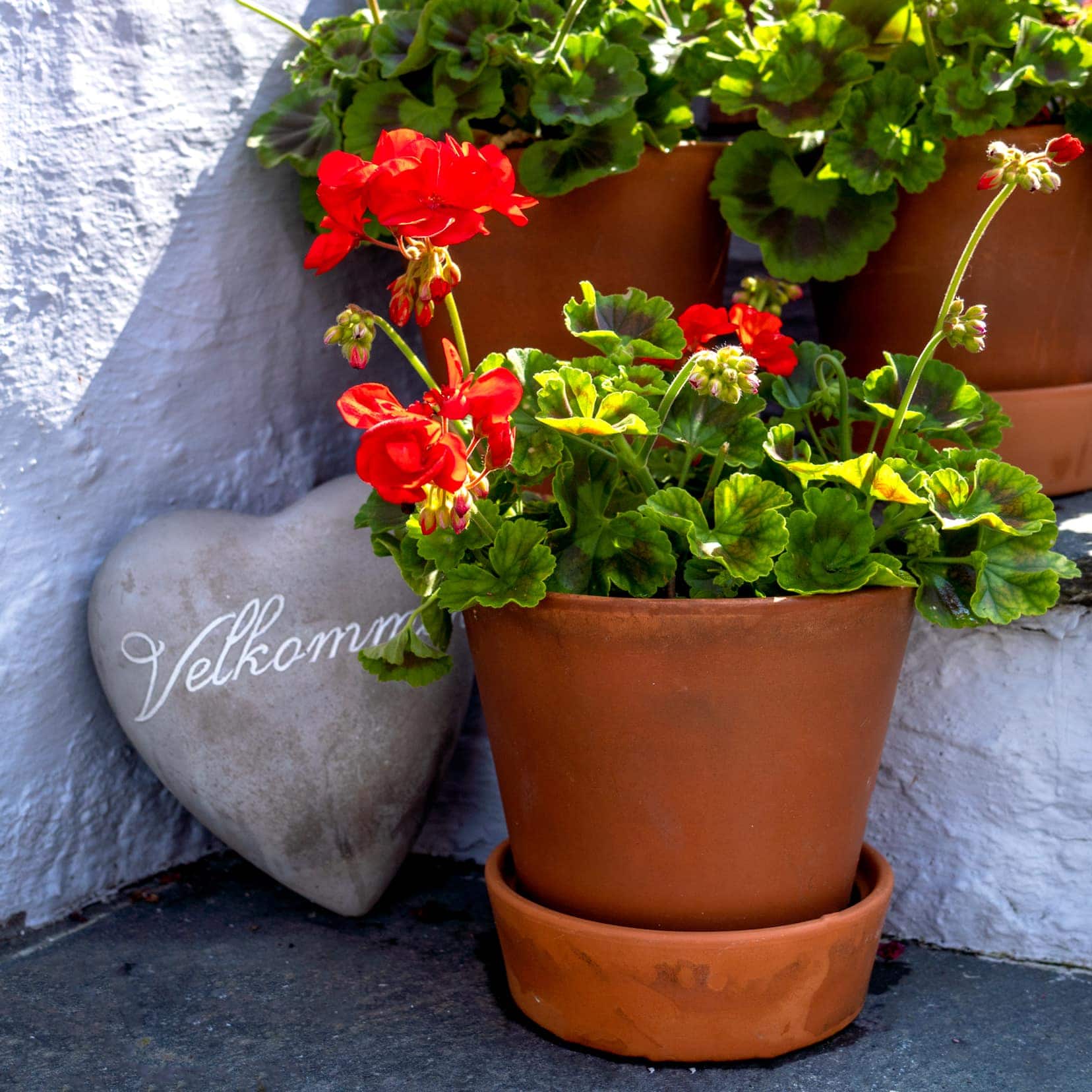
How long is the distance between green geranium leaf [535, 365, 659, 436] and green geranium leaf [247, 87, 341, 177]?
1.94 ft

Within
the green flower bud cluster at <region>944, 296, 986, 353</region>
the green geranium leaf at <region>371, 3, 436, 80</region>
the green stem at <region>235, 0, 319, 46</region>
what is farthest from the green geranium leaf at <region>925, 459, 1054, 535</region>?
the green stem at <region>235, 0, 319, 46</region>

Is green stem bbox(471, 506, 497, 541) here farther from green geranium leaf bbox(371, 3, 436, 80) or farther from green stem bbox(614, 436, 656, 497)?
green geranium leaf bbox(371, 3, 436, 80)

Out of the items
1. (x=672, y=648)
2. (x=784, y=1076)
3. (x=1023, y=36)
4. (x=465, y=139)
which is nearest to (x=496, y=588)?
(x=672, y=648)

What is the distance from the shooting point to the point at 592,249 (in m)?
1.45

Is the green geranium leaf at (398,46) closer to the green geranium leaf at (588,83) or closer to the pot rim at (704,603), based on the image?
the green geranium leaf at (588,83)

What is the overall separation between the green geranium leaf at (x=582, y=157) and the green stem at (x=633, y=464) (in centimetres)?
43

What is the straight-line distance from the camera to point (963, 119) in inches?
51.0

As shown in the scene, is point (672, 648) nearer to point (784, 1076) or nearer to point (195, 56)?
point (784, 1076)

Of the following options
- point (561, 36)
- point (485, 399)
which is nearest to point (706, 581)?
point (485, 399)

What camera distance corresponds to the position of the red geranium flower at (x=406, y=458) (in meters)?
0.85

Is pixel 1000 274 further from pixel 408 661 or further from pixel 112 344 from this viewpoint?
pixel 112 344

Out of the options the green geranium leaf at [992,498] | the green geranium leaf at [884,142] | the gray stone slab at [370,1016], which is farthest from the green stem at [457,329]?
the gray stone slab at [370,1016]

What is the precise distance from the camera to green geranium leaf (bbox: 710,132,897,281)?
1.39 m

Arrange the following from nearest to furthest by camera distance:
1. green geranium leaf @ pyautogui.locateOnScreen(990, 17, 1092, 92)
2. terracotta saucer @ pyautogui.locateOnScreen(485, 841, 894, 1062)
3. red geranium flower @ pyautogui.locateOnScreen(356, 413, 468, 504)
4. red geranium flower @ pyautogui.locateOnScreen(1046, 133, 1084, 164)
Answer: red geranium flower @ pyautogui.locateOnScreen(356, 413, 468, 504), red geranium flower @ pyautogui.locateOnScreen(1046, 133, 1084, 164), terracotta saucer @ pyautogui.locateOnScreen(485, 841, 894, 1062), green geranium leaf @ pyautogui.locateOnScreen(990, 17, 1092, 92)
